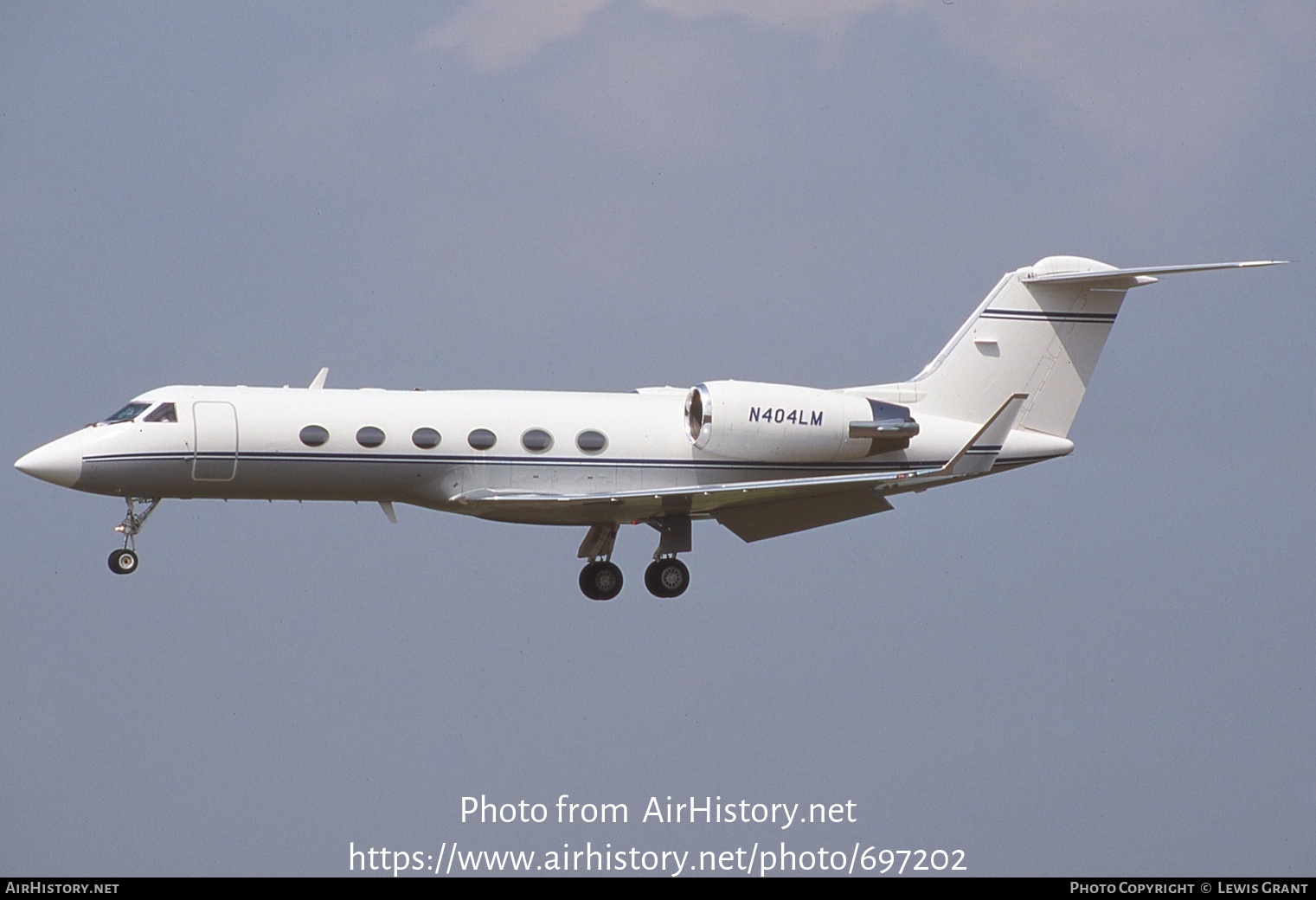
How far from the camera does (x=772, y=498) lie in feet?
99.2

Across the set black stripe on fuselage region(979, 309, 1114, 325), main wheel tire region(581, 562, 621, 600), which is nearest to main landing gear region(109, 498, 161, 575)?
main wheel tire region(581, 562, 621, 600)

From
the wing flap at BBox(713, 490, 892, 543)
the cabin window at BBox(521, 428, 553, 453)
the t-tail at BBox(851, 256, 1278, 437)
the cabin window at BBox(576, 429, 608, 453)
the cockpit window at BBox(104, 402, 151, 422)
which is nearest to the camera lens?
the cockpit window at BBox(104, 402, 151, 422)

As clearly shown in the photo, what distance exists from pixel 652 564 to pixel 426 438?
4.59 metres

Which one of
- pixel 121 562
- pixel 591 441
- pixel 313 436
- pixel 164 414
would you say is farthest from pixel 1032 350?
pixel 121 562

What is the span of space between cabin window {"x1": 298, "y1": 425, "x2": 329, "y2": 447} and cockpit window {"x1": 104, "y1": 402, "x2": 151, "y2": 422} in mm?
2391

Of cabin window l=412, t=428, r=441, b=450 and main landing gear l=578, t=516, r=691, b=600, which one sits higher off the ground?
cabin window l=412, t=428, r=441, b=450

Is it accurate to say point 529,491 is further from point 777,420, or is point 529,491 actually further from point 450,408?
point 777,420

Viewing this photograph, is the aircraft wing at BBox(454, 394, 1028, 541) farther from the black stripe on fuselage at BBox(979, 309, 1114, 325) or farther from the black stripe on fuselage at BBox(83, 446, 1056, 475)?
the black stripe on fuselage at BBox(979, 309, 1114, 325)

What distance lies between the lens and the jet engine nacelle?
3000cm

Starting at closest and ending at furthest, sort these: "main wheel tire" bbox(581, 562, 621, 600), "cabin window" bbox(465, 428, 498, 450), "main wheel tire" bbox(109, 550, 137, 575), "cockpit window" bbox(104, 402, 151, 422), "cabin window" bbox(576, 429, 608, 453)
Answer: "cockpit window" bbox(104, 402, 151, 422) < "cabin window" bbox(465, 428, 498, 450) < "main wheel tire" bbox(109, 550, 137, 575) < "cabin window" bbox(576, 429, 608, 453) < "main wheel tire" bbox(581, 562, 621, 600)

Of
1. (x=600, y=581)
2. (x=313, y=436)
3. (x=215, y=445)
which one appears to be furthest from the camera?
(x=600, y=581)

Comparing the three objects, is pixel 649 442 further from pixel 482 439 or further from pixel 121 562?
pixel 121 562

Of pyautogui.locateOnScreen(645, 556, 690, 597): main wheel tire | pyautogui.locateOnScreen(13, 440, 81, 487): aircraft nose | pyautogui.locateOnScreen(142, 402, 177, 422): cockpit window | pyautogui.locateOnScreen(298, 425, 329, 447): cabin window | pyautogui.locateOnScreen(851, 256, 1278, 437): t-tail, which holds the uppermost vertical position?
pyautogui.locateOnScreen(851, 256, 1278, 437): t-tail

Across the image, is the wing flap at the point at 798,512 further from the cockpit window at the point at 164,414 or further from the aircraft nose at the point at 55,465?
the aircraft nose at the point at 55,465
